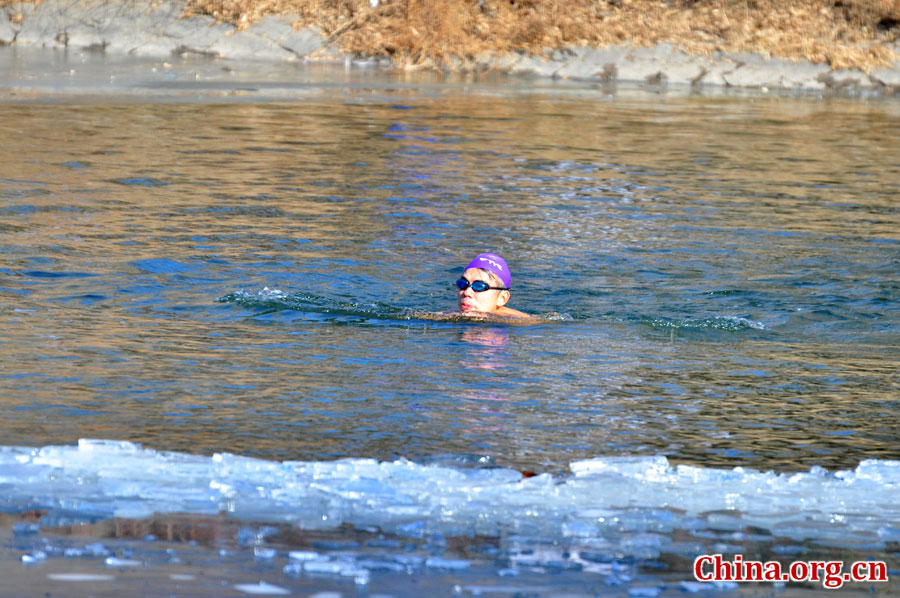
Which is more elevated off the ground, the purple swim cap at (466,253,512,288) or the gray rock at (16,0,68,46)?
the gray rock at (16,0,68,46)

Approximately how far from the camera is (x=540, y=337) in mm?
8852

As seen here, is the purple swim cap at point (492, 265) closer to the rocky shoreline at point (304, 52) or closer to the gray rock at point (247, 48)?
A: the rocky shoreline at point (304, 52)

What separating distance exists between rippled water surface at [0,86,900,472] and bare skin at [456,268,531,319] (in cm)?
20

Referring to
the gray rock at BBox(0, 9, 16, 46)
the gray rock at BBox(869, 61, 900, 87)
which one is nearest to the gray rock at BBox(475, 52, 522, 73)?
the gray rock at BBox(869, 61, 900, 87)

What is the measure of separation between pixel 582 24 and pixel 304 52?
5.86 meters

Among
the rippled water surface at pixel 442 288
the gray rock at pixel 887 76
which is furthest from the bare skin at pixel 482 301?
the gray rock at pixel 887 76

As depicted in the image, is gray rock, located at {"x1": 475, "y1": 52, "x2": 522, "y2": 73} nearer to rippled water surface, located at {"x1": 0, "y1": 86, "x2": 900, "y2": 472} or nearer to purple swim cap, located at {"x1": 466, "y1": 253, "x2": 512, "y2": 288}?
rippled water surface, located at {"x1": 0, "y1": 86, "x2": 900, "y2": 472}

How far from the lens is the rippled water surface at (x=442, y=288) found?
6.52 meters

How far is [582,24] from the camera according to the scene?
2866 centimetres

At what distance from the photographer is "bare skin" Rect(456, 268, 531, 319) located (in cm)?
936

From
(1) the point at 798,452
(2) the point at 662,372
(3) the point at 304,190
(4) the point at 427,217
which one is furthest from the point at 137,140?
(1) the point at 798,452

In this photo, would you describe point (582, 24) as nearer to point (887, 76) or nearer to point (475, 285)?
point (887, 76)

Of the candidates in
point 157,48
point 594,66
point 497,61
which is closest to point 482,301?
point 594,66

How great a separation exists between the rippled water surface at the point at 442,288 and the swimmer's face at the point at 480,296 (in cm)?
22
